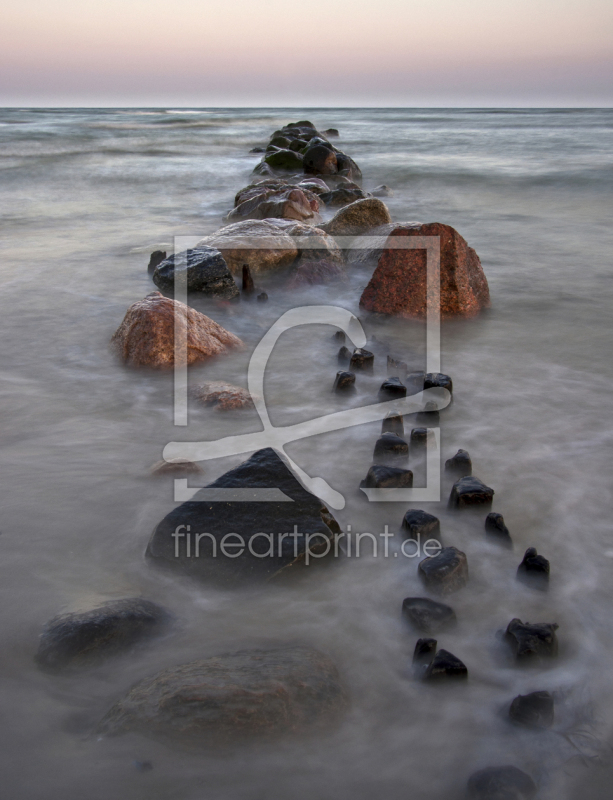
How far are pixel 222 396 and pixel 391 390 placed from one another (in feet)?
3.33

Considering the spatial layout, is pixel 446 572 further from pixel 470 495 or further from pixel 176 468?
pixel 176 468

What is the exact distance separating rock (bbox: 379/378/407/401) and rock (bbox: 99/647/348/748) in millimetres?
2157

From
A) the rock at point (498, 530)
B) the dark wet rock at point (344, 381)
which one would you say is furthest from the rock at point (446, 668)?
the dark wet rock at point (344, 381)

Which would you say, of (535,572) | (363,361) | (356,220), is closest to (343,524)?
(535,572)

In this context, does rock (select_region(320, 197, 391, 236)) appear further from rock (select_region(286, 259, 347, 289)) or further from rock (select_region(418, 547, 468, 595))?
Answer: rock (select_region(418, 547, 468, 595))

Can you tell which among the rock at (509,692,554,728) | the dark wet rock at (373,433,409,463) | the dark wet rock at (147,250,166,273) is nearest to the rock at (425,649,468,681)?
the rock at (509,692,554,728)

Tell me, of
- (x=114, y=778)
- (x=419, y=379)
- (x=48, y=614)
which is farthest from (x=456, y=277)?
(x=114, y=778)

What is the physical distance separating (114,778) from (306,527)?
1039 mm

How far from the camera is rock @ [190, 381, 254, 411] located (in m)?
3.70

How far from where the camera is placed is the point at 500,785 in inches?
60.9

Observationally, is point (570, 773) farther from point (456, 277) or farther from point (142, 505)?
point (456, 277)

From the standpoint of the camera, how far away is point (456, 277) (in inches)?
210

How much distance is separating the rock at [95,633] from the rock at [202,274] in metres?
4.04

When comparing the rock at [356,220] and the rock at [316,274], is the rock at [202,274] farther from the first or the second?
the rock at [356,220]
